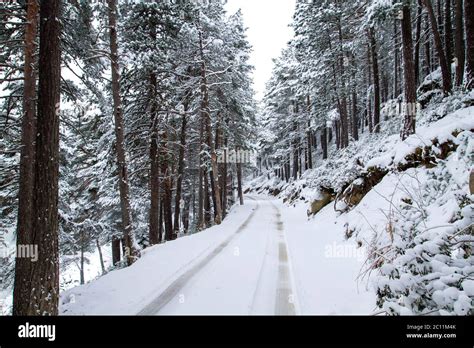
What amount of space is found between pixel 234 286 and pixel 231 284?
155 mm

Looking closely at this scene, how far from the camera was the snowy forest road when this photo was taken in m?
5.24

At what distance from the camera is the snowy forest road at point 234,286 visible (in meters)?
5.24

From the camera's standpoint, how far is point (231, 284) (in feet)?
21.5

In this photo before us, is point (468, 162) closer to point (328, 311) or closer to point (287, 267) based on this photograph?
point (328, 311)

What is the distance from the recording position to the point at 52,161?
4.76 m

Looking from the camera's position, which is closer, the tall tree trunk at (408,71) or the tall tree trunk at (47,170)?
the tall tree trunk at (47,170)
